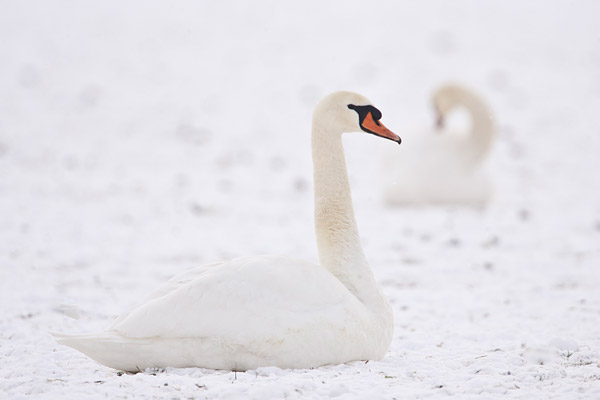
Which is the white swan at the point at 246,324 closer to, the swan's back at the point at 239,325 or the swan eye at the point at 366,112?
the swan's back at the point at 239,325

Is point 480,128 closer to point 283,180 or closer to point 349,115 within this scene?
point 283,180

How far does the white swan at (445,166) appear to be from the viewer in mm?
11195

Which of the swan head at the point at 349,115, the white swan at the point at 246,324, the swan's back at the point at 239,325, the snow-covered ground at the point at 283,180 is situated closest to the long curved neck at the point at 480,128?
the snow-covered ground at the point at 283,180

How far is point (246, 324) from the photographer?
154 inches

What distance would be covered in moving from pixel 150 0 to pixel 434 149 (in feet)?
49.5

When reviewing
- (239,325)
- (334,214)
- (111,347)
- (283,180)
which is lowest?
(111,347)

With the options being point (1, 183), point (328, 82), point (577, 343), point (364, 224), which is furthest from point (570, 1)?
point (577, 343)

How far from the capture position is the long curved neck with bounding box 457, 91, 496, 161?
1154 cm

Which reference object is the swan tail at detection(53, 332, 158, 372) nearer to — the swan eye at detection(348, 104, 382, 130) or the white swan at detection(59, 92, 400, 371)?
the white swan at detection(59, 92, 400, 371)

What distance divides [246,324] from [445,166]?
781 centimetres

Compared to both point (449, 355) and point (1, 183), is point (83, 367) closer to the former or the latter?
point (449, 355)

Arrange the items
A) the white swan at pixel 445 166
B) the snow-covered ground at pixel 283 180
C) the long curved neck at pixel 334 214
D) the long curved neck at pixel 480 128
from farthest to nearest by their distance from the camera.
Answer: the long curved neck at pixel 480 128 → the white swan at pixel 445 166 → the long curved neck at pixel 334 214 → the snow-covered ground at pixel 283 180

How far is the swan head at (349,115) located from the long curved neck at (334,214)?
0.05 meters

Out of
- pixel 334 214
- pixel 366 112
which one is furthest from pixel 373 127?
pixel 334 214
